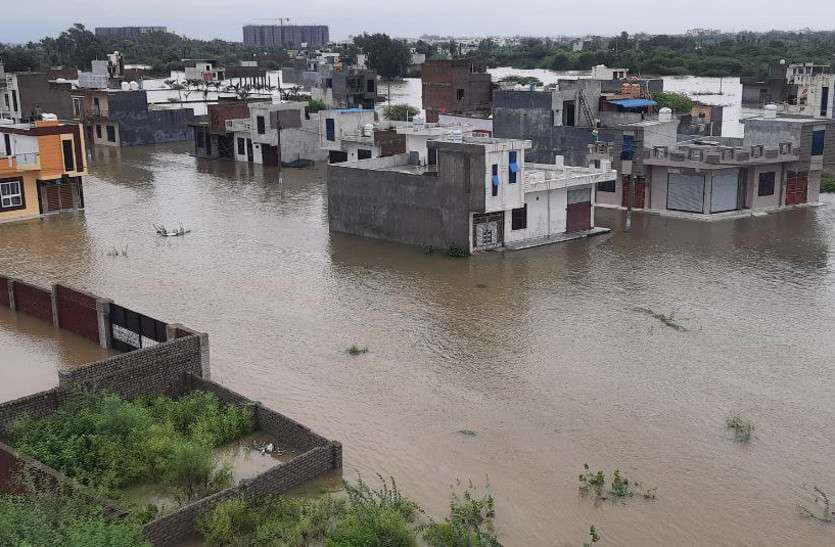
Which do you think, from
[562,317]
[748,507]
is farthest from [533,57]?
[748,507]

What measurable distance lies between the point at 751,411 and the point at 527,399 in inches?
158

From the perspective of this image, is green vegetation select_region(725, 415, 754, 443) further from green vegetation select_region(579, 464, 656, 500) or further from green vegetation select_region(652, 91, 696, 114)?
green vegetation select_region(652, 91, 696, 114)

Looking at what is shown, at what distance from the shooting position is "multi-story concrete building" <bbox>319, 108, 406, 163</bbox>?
44250 mm

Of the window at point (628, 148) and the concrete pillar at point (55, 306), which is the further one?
the window at point (628, 148)

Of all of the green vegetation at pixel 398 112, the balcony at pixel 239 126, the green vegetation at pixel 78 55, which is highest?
the green vegetation at pixel 78 55

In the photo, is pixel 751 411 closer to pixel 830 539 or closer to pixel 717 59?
pixel 830 539

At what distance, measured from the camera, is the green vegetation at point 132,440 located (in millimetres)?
14172

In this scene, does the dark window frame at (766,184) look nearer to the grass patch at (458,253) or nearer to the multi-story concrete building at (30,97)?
the grass patch at (458,253)

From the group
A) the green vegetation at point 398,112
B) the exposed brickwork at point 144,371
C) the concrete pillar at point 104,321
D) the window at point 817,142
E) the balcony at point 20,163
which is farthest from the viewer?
the green vegetation at point 398,112

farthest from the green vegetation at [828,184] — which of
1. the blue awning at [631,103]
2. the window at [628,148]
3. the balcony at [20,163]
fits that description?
the balcony at [20,163]

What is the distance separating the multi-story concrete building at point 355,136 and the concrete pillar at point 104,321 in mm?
24786

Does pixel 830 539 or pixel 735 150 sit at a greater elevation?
pixel 735 150

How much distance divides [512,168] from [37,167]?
58.8 feet

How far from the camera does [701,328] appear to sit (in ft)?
73.5
